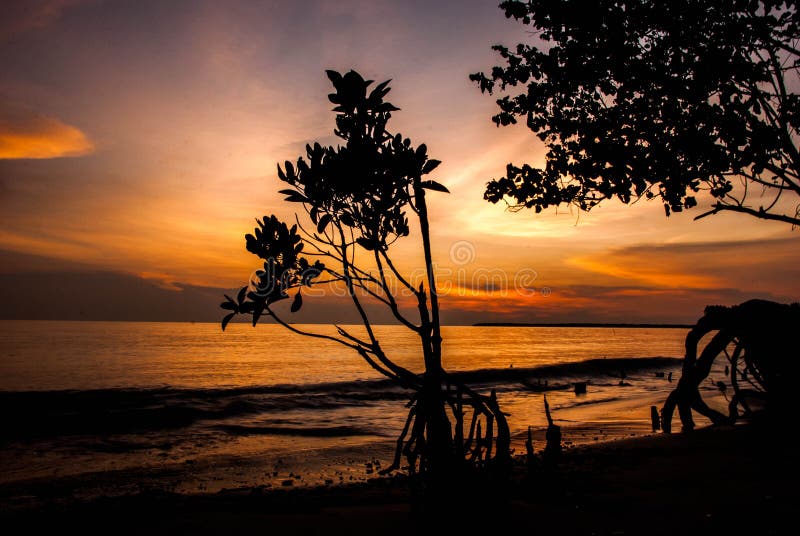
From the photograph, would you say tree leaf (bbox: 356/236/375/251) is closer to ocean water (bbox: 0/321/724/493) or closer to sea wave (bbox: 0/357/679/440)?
ocean water (bbox: 0/321/724/493)

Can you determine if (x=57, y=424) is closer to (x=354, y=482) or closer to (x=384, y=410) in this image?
(x=384, y=410)

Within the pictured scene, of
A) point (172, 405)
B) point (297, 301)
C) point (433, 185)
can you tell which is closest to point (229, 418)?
point (172, 405)

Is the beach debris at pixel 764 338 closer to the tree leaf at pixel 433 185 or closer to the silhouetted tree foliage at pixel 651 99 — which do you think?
the silhouetted tree foliage at pixel 651 99

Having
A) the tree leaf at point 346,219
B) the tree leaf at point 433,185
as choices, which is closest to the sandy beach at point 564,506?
the tree leaf at point 346,219

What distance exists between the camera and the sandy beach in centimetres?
650

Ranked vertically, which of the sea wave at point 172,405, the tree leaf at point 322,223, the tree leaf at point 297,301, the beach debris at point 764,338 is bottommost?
the sea wave at point 172,405

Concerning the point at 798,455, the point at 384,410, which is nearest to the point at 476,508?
the point at 798,455

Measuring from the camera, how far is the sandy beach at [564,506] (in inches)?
256

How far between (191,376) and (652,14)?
51.2 metres

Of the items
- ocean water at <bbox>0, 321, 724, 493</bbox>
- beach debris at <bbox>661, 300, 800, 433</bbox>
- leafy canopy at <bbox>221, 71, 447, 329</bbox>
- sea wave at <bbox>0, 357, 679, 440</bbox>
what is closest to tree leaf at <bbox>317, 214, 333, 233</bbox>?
leafy canopy at <bbox>221, 71, 447, 329</bbox>

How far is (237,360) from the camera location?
236 feet

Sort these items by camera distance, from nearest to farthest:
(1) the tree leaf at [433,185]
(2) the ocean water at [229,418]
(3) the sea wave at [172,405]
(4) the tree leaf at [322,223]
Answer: (1) the tree leaf at [433,185] < (4) the tree leaf at [322,223] < (2) the ocean water at [229,418] < (3) the sea wave at [172,405]

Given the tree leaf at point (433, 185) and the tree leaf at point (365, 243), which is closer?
the tree leaf at point (433, 185)

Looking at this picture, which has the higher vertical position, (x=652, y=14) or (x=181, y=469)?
(x=652, y=14)
